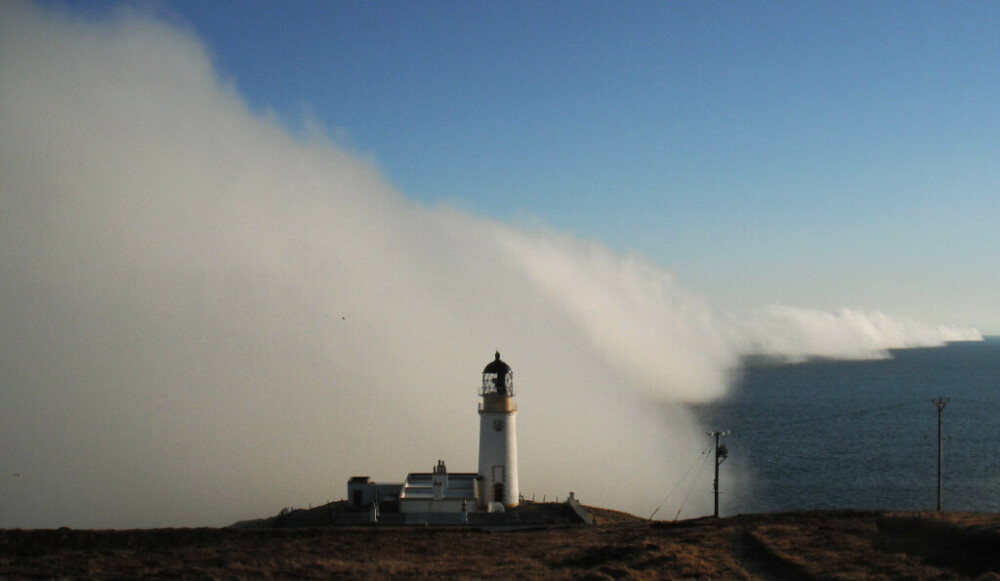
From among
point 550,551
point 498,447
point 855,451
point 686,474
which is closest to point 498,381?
point 498,447

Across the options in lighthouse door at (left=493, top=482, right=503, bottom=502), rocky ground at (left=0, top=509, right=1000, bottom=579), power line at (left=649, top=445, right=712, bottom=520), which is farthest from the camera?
power line at (left=649, top=445, right=712, bottom=520)

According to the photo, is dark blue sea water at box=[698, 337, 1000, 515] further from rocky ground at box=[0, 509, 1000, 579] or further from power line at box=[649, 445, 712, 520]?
rocky ground at box=[0, 509, 1000, 579]

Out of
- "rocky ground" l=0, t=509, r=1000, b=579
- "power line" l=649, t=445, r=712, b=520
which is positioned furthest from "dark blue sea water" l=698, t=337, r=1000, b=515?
"rocky ground" l=0, t=509, r=1000, b=579

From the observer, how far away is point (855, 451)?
94.9 m

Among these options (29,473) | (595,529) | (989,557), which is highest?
(989,557)

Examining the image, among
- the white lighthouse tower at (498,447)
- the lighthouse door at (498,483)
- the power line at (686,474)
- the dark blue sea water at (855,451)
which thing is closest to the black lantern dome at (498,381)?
the white lighthouse tower at (498,447)

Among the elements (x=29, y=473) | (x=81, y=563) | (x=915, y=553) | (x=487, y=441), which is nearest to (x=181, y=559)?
(x=81, y=563)

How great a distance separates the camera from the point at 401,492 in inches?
1620

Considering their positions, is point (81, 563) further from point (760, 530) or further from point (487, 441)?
point (760, 530)

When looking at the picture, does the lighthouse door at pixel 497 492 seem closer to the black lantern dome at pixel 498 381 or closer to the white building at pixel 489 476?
the white building at pixel 489 476

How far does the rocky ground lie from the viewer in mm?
23406

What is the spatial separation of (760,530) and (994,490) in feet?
190

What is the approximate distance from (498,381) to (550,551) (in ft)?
51.1

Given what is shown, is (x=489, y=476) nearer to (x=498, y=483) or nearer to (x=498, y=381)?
(x=498, y=483)
